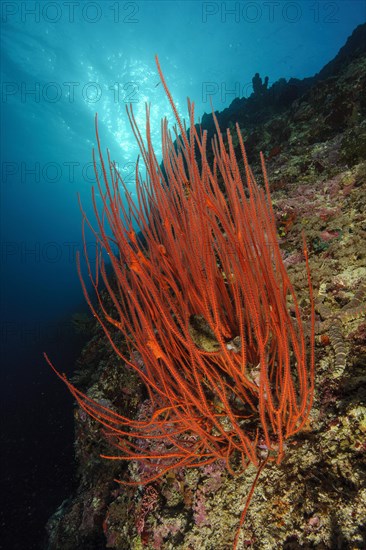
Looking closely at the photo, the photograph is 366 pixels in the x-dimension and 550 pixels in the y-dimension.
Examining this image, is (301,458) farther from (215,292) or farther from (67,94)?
(67,94)

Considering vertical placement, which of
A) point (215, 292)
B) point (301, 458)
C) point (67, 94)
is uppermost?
point (67, 94)

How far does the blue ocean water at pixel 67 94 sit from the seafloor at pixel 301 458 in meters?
2.88

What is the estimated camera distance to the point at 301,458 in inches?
55.6

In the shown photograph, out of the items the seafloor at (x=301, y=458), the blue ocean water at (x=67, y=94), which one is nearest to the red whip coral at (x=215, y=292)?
the seafloor at (x=301, y=458)

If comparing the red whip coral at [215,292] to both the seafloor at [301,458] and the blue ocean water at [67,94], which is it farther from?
the blue ocean water at [67,94]

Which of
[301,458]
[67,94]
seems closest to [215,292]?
[301,458]

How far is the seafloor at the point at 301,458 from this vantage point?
126cm

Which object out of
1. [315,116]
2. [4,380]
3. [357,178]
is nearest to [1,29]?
[4,380]

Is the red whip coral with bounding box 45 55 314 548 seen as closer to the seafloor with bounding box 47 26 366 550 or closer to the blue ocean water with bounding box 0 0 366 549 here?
the seafloor with bounding box 47 26 366 550

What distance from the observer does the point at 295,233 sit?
2.93 meters

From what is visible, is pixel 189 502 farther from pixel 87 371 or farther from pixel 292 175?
pixel 292 175

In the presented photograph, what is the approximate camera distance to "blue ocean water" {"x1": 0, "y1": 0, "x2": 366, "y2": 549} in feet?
20.2

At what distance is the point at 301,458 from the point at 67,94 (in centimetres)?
4534

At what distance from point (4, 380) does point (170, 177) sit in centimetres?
1189
